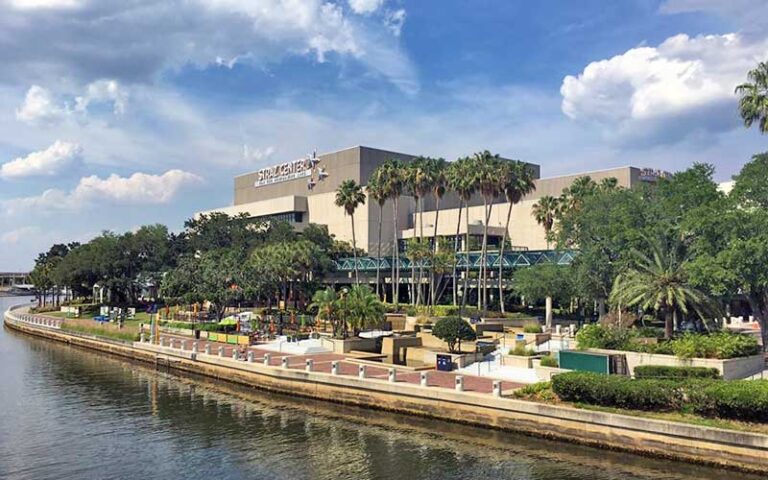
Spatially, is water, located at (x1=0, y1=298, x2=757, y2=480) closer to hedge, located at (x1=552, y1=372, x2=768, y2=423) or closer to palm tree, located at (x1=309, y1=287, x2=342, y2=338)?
hedge, located at (x1=552, y1=372, x2=768, y2=423)

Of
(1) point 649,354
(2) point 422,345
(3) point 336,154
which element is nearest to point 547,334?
(2) point 422,345

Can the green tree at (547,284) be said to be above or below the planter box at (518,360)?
above

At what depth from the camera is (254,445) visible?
90.8ft

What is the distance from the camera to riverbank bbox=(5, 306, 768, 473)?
23359 millimetres

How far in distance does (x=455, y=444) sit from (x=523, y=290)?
118ft

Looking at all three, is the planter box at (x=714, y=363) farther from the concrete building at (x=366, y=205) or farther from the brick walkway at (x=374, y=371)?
the concrete building at (x=366, y=205)

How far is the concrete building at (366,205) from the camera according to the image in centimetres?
9531

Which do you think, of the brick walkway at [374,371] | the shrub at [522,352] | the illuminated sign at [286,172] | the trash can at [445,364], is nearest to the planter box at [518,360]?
the shrub at [522,352]

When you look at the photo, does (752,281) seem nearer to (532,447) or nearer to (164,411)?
(532,447)

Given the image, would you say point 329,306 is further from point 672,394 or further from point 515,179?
point 515,179

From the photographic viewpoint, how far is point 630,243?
42.9m

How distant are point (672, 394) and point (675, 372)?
13.3 feet

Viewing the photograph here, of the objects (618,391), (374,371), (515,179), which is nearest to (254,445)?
(374,371)

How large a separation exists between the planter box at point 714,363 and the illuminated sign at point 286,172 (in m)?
88.9
